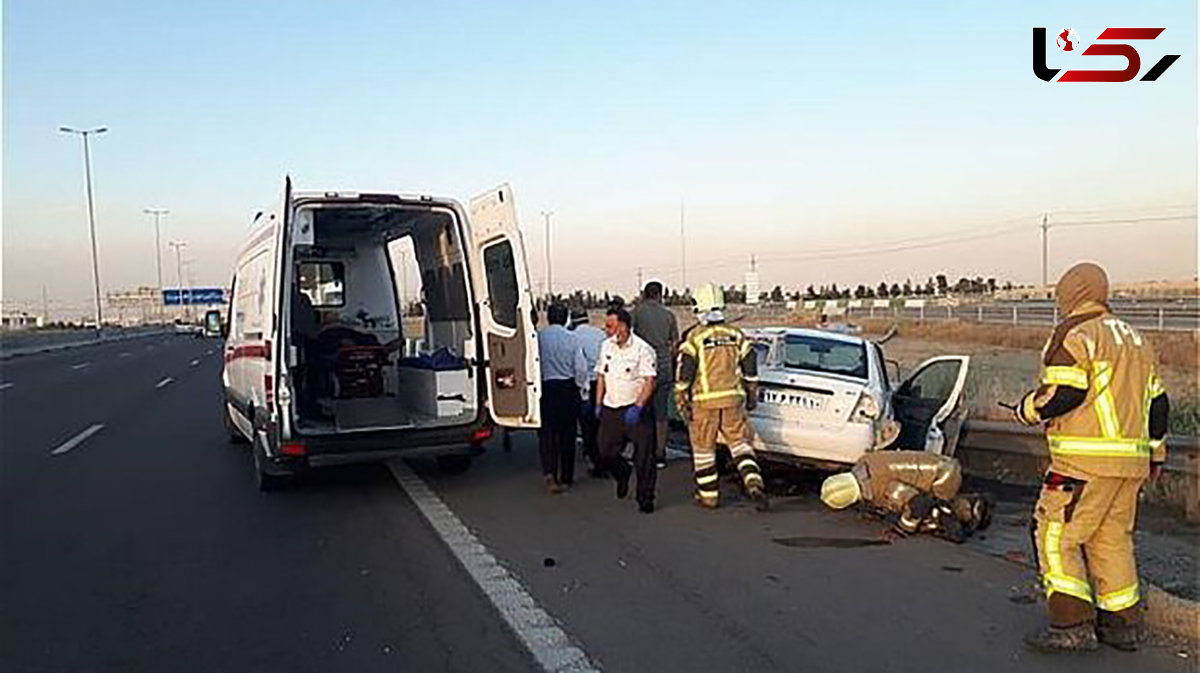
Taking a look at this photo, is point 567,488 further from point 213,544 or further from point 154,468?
point 154,468

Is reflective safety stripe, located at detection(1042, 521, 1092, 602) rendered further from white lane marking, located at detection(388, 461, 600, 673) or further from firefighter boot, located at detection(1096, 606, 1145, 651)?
white lane marking, located at detection(388, 461, 600, 673)

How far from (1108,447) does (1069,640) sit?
2.91ft

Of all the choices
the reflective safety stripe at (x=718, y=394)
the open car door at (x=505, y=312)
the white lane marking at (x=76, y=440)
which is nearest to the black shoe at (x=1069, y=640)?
the reflective safety stripe at (x=718, y=394)

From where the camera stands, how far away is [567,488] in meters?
9.39

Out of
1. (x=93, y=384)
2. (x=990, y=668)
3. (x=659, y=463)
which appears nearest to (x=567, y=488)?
(x=659, y=463)

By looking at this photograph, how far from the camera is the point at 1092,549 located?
5.10 meters

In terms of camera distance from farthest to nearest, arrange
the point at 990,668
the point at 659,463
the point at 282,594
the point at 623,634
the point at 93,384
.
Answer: the point at 93,384 < the point at 659,463 < the point at 282,594 < the point at 623,634 < the point at 990,668

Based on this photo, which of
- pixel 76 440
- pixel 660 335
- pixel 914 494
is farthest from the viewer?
pixel 76 440

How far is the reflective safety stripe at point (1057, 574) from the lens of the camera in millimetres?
4996

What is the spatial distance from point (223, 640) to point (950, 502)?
184 inches

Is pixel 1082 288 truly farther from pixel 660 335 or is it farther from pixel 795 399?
pixel 660 335

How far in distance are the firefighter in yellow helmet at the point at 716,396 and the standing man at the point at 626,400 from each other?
0.31m

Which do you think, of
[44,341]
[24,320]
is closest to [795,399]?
[44,341]

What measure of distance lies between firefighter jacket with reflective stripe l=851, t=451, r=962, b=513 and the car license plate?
0.99 metres
